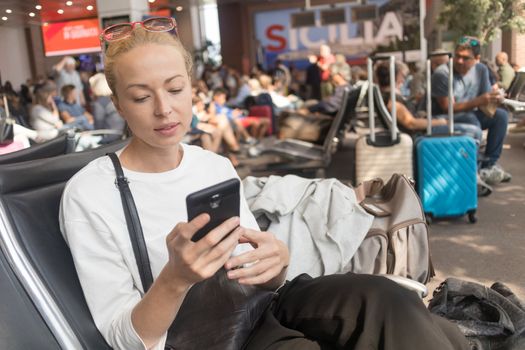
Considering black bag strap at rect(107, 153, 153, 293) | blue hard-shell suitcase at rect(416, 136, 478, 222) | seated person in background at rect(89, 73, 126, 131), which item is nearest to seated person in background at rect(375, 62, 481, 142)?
→ blue hard-shell suitcase at rect(416, 136, 478, 222)

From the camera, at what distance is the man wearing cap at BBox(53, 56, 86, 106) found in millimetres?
8227

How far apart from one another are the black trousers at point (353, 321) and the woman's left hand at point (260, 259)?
0.40 ft

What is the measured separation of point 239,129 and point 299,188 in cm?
617

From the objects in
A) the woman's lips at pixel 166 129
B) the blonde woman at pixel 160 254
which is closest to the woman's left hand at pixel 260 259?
the blonde woman at pixel 160 254

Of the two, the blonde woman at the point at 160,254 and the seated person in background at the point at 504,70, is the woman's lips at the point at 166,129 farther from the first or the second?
the seated person in background at the point at 504,70

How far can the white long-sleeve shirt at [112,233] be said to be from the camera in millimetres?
1188

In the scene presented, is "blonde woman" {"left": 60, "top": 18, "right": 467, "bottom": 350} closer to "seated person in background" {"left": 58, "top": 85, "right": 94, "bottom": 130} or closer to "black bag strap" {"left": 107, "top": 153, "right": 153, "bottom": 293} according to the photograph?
"black bag strap" {"left": 107, "top": 153, "right": 153, "bottom": 293}

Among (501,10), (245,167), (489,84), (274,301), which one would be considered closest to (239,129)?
(245,167)

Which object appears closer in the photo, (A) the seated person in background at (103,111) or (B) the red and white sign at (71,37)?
(A) the seated person in background at (103,111)

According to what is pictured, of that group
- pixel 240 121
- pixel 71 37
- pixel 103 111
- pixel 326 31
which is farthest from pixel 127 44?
pixel 326 31

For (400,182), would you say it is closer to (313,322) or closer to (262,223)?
(262,223)

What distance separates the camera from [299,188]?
243cm

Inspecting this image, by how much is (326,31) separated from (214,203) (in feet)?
55.1

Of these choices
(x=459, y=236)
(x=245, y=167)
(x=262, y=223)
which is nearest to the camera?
(x=262, y=223)
